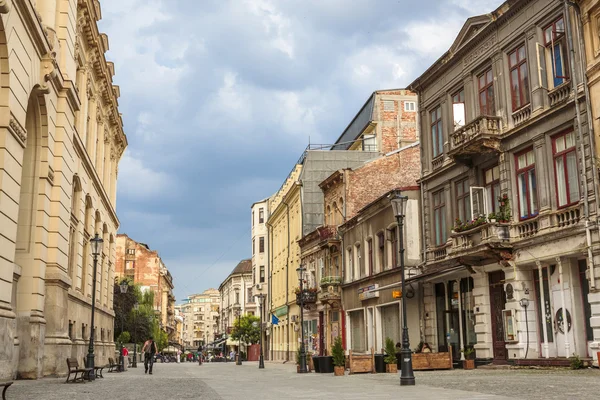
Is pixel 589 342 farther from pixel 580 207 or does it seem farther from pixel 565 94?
pixel 565 94

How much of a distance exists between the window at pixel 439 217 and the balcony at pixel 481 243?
11.6ft

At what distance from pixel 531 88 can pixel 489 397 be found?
13.6 meters

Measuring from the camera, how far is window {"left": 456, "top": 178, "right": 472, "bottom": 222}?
88.4 feet

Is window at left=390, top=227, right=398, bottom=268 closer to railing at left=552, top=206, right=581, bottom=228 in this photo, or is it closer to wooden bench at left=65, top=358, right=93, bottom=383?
railing at left=552, top=206, right=581, bottom=228

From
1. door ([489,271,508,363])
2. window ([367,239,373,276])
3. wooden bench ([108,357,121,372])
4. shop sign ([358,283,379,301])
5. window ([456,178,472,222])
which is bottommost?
wooden bench ([108,357,121,372])

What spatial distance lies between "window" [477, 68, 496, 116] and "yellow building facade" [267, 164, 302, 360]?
83.5 feet

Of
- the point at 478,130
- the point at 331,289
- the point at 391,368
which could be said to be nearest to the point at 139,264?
the point at 331,289

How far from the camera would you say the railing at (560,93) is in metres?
21.1

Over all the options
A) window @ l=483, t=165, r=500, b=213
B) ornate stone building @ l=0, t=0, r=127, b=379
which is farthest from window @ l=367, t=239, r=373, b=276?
ornate stone building @ l=0, t=0, r=127, b=379

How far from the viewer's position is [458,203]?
2781cm

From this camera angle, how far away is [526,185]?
23.3 meters

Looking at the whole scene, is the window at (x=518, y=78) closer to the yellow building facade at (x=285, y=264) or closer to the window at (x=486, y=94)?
the window at (x=486, y=94)

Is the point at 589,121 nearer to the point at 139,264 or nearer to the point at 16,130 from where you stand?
the point at 16,130

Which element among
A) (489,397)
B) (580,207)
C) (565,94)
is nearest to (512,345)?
(580,207)
